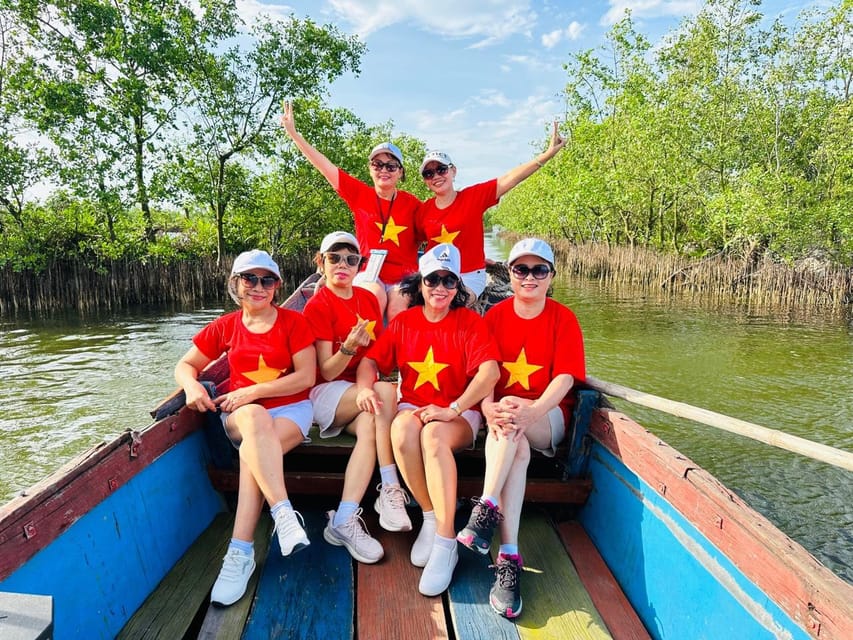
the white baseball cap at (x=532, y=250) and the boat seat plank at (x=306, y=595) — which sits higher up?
the white baseball cap at (x=532, y=250)

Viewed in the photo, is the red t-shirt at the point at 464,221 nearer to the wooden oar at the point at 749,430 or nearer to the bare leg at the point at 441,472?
the wooden oar at the point at 749,430

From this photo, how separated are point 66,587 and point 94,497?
32 cm

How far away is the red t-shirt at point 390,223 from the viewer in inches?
160

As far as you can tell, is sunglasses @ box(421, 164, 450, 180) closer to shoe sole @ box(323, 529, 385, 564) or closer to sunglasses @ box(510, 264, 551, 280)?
sunglasses @ box(510, 264, 551, 280)

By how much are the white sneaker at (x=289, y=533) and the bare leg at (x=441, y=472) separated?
616mm

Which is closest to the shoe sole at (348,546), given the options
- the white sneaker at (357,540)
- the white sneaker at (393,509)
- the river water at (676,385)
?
the white sneaker at (357,540)

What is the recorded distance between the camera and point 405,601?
7.82ft

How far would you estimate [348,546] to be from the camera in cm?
267

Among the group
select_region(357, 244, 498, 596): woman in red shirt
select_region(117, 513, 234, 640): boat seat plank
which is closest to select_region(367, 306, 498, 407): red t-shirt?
select_region(357, 244, 498, 596): woman in red shirt

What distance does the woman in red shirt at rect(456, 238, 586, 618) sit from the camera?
2.54m

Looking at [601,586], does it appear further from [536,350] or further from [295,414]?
[295,414]

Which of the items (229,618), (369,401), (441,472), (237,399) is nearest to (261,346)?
(237,399)

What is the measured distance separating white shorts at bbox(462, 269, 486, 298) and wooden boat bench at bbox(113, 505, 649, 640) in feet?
6.25

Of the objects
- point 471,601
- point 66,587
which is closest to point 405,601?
point 471,601
